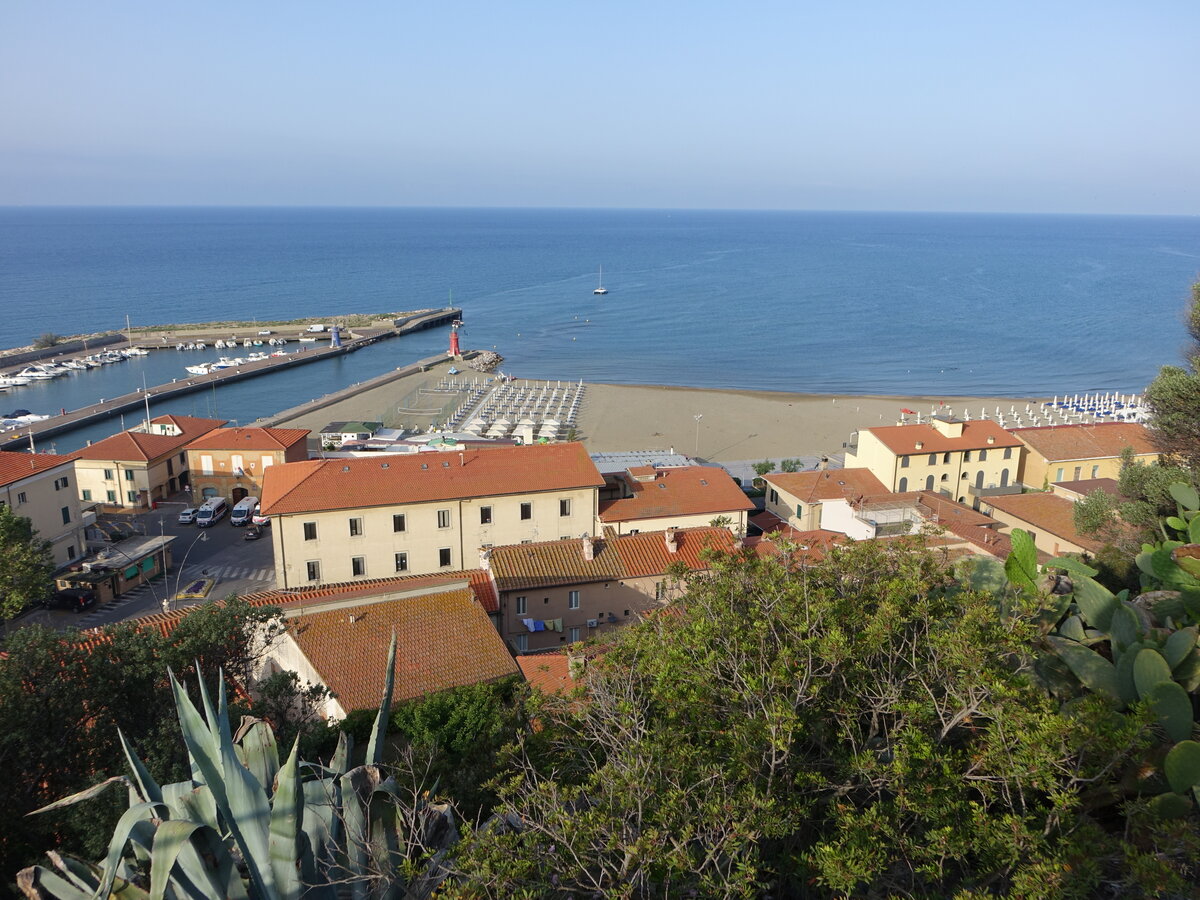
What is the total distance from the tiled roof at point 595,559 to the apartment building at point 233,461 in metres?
21.0

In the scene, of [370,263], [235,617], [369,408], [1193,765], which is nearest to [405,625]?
[235,617]

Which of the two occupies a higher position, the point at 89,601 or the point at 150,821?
the point at 150,821

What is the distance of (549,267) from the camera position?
611ft

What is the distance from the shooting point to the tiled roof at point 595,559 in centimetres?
2347

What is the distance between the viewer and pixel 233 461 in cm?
4112

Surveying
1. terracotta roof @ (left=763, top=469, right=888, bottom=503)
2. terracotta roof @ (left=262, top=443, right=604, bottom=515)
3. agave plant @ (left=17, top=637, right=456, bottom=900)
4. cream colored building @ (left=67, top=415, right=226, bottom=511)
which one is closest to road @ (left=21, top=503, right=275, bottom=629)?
cream colored building @ (left=67, top=415, right=226, bottom=511)

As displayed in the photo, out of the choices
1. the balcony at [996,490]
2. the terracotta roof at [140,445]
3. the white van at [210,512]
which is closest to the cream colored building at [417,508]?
the white van at [210,512]

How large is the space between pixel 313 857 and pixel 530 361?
83.5 meters

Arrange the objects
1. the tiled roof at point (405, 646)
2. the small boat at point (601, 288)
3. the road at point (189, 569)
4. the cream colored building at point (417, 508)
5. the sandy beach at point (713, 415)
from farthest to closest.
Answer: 1. the small boat at point (601, 288)
2. the sandy beach at point (713, 415)
3. the cream colored building at point (417, 508)
4. the road at point (189, 569)
5. the tiled roof at point (405, 646)

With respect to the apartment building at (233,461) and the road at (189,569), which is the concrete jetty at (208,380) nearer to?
the apartment building at (233,461)

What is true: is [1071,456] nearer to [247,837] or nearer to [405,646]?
[405,646]

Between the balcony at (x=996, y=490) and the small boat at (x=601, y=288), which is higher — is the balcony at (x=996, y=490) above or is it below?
below

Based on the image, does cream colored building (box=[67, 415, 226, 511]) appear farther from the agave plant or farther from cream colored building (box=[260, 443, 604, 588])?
the agave plant

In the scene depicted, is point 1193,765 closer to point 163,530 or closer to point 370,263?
point 163,530
